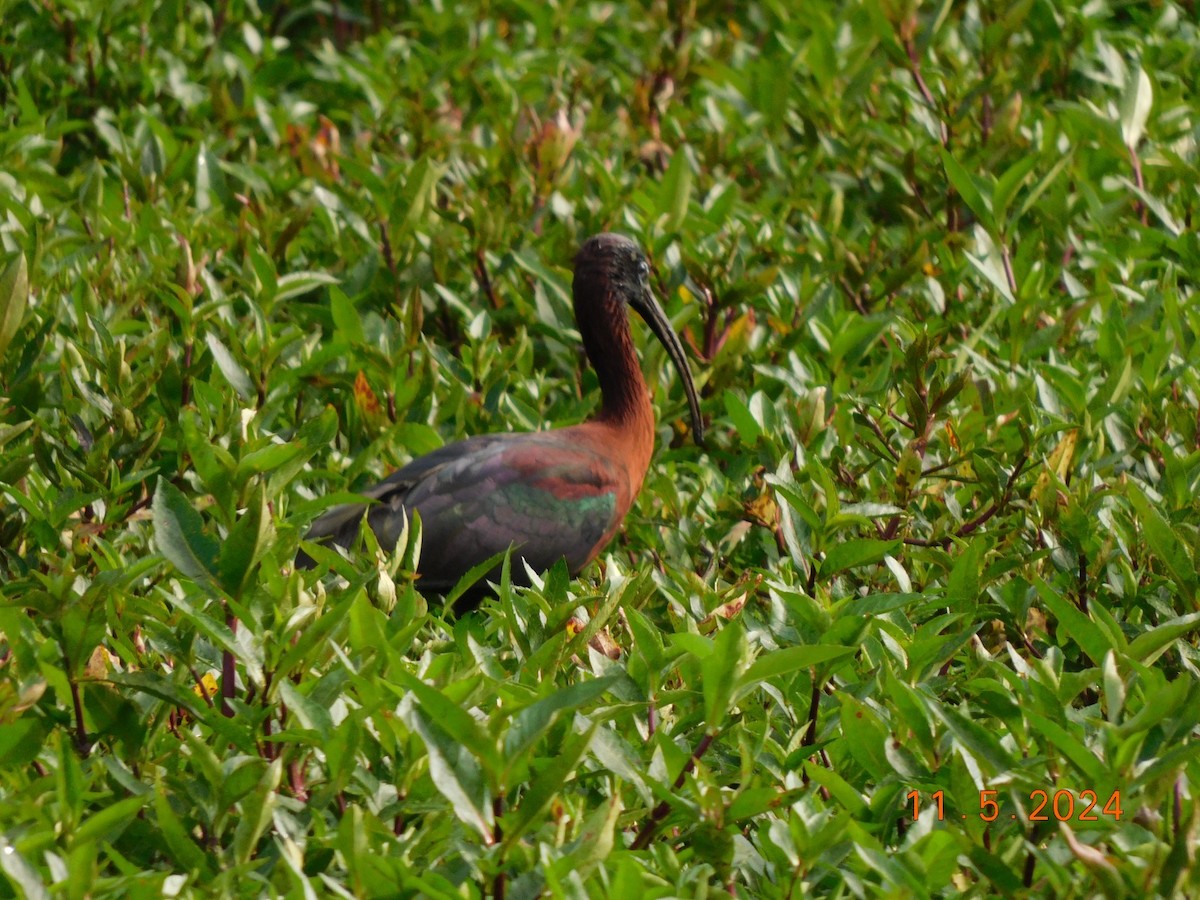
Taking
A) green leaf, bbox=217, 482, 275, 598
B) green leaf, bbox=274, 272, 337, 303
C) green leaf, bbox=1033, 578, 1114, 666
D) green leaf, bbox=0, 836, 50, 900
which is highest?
green leaf, bbox=217, 482, 275, 598

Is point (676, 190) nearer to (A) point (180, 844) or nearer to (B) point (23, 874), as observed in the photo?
(A) point (180, 844)

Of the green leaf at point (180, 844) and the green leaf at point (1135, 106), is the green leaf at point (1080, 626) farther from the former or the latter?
the green leaf at point (1135, 106)

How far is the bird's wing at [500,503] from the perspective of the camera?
4777 mm

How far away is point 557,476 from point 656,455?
0.43 meters

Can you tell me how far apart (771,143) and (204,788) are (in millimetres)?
4502

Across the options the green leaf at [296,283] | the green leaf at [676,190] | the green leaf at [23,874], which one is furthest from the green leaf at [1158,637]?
the green leaf at [676,190]

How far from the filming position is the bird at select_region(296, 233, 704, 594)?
15.8ft

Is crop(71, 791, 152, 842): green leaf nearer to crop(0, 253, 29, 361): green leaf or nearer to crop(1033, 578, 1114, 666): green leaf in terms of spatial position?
crop(1033, 578, 1114, 666): green leaf

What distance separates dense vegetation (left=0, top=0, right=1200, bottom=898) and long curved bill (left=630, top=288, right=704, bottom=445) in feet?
0.25

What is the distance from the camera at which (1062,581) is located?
12.3 feet

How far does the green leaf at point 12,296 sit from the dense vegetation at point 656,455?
1 centimetres

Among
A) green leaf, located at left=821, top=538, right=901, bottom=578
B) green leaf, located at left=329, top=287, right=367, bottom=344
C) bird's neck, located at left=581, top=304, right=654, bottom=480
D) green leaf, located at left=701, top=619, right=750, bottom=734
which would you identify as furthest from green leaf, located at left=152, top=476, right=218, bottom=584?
bird's neck, located at left=581, top=304, right=654, bottom=480

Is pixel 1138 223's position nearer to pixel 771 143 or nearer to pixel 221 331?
pixel 771 143

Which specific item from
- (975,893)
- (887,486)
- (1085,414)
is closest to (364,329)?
(887,486)
